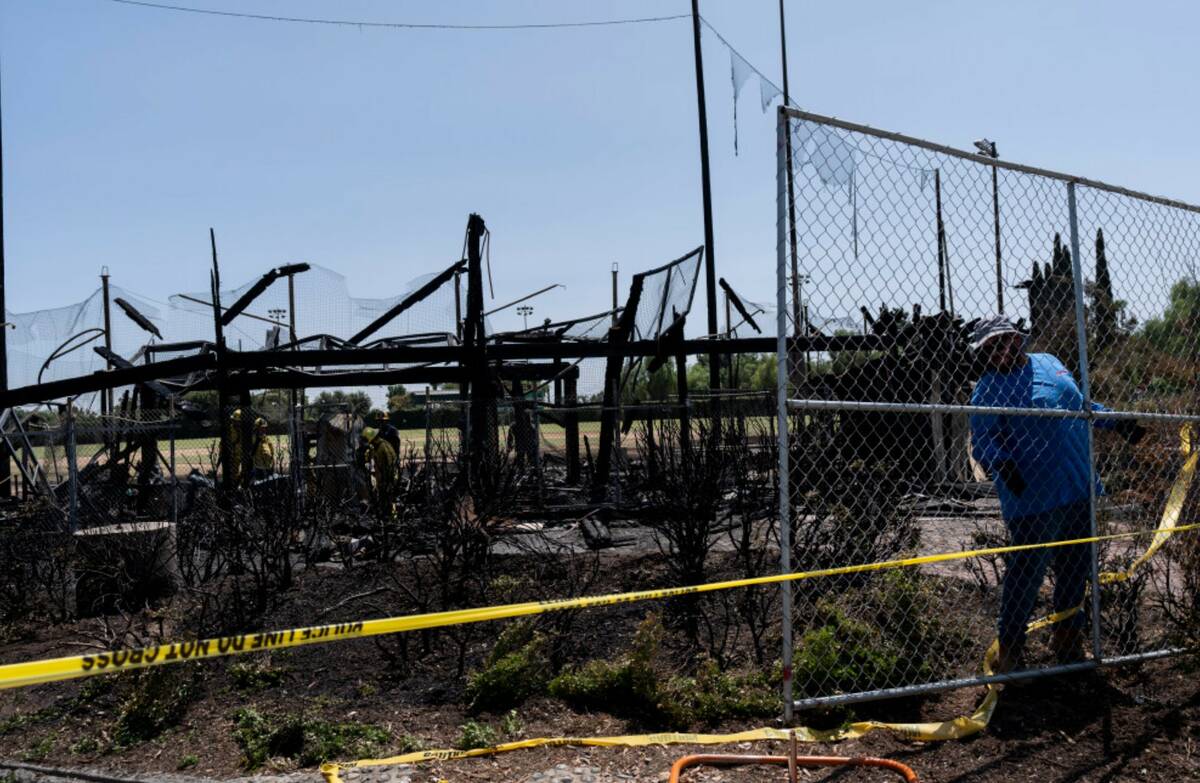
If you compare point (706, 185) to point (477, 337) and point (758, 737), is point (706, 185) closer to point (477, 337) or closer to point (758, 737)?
point (477, 337)

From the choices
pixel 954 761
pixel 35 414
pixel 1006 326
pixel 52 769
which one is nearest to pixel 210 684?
pixel 52 769

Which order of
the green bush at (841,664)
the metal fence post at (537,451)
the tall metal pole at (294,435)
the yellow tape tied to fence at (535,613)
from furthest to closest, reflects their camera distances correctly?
the metal fence post at (537,451)
the tall metal pole at (294,435)
the green bush at (841,664)
the yellow tape tied to fence at (535,613)

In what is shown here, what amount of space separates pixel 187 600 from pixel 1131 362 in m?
6.36

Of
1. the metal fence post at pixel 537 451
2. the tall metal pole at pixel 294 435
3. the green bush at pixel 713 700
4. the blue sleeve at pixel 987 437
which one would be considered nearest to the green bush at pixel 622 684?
the green bush at pixel 713 700

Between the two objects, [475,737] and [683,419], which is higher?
[683,419]

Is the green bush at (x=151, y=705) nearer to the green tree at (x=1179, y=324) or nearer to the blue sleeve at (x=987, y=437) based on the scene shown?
the blue sleeve at (x=987, y=437)

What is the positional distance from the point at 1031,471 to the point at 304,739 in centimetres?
363

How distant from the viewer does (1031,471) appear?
5078mm

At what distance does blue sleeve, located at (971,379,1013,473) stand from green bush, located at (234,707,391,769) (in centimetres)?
308

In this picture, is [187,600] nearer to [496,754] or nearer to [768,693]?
[496,754]

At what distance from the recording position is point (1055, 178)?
506cm

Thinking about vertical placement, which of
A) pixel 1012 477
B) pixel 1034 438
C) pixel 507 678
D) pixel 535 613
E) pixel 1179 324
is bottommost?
pixel 507 678

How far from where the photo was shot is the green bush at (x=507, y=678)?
16.5ft

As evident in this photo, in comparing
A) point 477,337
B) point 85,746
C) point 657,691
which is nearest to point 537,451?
point 477,337
